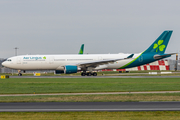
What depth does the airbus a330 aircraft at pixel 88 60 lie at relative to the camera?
174 ft

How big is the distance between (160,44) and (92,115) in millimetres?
46032

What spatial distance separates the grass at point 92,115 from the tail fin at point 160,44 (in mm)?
43972

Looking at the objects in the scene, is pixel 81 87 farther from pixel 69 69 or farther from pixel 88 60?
pixel 88 60

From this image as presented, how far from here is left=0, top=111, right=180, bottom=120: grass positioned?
12.1 meters

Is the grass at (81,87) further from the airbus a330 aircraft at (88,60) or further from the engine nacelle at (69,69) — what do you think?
the airbus a330 aircraft at (88,60)

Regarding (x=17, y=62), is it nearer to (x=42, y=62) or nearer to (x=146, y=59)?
(x=42, y=62)

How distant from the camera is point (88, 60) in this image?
180 feet

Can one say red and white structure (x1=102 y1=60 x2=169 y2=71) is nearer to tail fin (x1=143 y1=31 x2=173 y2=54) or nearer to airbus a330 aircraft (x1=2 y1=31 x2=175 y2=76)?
tail fin (x1=143 y1=31 x2=173 y2=54)

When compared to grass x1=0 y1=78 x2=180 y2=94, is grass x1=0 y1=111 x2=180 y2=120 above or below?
below

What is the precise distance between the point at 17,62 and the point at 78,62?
12.0m

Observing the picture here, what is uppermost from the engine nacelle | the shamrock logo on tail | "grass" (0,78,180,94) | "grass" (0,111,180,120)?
the shamrock logo on tail

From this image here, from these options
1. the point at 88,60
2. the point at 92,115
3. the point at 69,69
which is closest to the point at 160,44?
the point at 88,60

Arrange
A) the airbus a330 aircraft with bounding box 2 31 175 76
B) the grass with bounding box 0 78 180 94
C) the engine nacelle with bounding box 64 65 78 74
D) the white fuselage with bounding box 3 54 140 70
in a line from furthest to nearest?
the white fuselage with bounding box 3 54 140 70 < the airbus a330 aircraft with bounding box 2 31 175 76 < the engine nacelle with bounding box 64 65 78 74 < the grass with bounding box 0 78 180 94

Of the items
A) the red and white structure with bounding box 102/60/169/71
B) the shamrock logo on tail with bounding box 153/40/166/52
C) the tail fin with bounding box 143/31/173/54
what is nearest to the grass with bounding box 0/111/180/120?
the tail fin with bounding box 143/31/173/54
